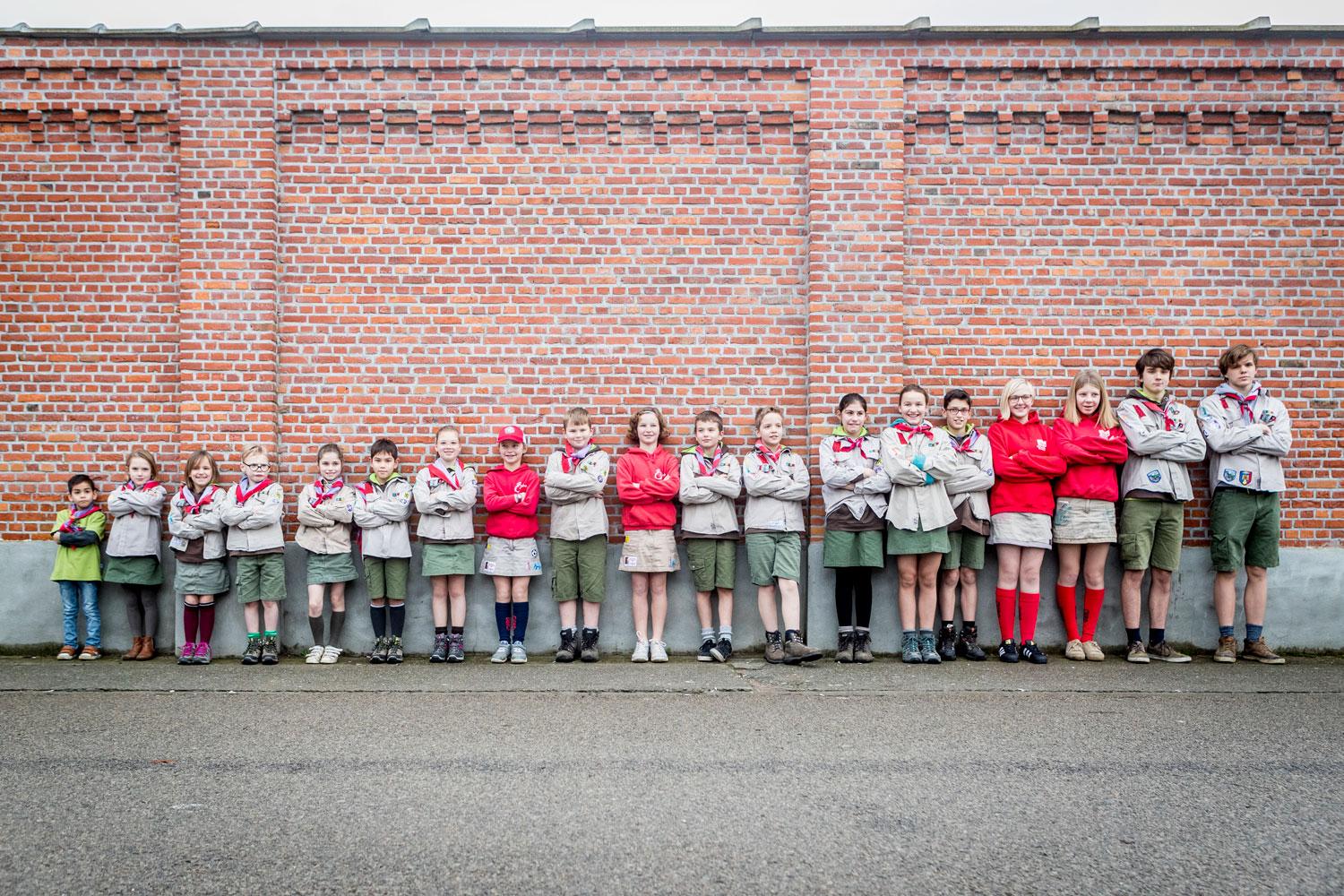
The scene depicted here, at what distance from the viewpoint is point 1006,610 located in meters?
7.97

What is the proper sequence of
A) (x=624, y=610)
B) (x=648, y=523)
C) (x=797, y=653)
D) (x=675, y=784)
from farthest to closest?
(x=624, y=610) < (x=648, y=523) < (x=797, y=653) < (x=675, y=784)

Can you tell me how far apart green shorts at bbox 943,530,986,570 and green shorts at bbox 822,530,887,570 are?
24.0 inches

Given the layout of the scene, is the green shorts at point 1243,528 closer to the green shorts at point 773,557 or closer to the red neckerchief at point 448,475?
the green shorts at point 773,557

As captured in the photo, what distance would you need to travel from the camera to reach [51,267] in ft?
27.6

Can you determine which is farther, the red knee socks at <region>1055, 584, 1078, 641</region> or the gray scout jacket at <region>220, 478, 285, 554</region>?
the red knee socks at <region>1055, 584, 1078, 641</region>

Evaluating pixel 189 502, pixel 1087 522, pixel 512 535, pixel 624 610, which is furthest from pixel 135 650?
pixel 1087 522

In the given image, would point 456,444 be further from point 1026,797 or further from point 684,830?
point 1026,797

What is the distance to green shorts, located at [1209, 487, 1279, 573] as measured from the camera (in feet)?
25.8

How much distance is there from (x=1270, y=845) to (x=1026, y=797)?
0.98 metres

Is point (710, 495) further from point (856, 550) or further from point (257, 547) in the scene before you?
point (257, 547)

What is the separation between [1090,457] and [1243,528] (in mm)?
1474

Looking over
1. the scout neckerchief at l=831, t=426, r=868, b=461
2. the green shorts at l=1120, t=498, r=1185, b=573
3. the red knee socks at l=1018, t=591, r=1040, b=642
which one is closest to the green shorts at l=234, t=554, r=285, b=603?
the scout neckerchief at l=831, t=426, r=868, b=461

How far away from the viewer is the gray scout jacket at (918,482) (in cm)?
762

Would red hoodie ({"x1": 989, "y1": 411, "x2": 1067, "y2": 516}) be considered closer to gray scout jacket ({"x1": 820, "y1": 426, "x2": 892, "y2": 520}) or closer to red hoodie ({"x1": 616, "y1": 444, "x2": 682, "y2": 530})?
gray scout jacket ({"x1": 820, "y1": 426, "x2": 892, "y2": 520})
